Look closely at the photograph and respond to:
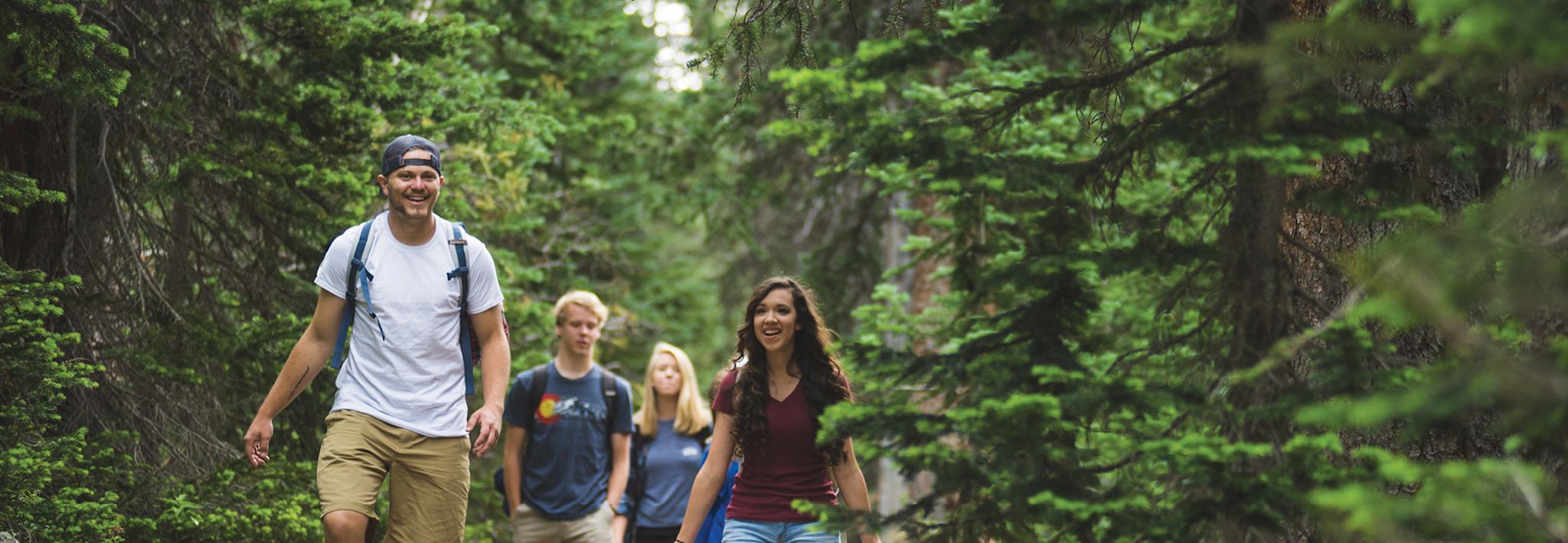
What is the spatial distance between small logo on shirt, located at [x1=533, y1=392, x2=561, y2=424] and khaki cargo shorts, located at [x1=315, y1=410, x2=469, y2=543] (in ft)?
6.16

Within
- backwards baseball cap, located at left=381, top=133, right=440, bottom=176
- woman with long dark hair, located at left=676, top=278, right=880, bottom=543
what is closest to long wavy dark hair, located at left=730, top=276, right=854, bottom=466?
woman with long dark hair, located at left=676, top=278, right=880, bottom=543

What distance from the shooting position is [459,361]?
577 cm

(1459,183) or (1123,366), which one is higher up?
(1459,183)

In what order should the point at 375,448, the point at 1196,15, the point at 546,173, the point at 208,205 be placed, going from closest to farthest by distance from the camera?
the point at 375,448
the point at 208,205
the point at 1196,15
the point at 546,173

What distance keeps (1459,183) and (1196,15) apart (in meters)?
5.54

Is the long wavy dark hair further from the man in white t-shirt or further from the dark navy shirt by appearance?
the dark navy shirt

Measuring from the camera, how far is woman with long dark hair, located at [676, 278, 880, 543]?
563 cm

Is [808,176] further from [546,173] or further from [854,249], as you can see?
[546,173]

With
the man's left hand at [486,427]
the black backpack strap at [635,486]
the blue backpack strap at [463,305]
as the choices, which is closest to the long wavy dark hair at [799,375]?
the man's left hand at [486,427]

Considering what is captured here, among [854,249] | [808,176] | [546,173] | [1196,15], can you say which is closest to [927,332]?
[1196,15]

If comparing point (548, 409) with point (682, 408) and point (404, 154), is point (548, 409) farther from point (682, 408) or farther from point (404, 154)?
point (404, 154)

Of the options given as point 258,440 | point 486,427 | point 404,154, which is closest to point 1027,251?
point 486,427

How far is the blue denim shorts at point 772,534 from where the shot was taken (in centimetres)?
554

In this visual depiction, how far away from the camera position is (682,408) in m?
8.32
